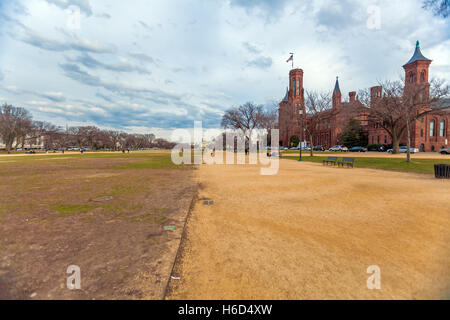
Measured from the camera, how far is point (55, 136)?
87.6 meters

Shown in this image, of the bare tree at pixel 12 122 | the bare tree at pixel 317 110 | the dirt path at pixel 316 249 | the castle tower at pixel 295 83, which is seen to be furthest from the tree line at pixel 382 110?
the bare tree at pixel 12 122

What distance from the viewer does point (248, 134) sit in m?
54.6

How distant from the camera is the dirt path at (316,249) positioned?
284cm

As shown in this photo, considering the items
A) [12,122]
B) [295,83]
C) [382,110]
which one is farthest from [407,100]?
[12,122]

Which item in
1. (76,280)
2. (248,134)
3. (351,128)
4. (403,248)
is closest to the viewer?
(76,280)

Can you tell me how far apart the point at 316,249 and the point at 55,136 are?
112 metres

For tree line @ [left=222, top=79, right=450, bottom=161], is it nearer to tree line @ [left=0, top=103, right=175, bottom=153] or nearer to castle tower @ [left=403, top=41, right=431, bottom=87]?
castle tower @ [left=403, top=41, right=431, bottom=87]

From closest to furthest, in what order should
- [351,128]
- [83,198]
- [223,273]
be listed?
[223,273], [83,198], [351,128]

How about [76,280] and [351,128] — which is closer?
[76,280]
